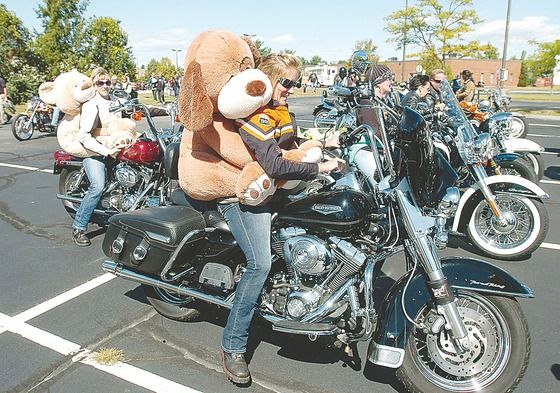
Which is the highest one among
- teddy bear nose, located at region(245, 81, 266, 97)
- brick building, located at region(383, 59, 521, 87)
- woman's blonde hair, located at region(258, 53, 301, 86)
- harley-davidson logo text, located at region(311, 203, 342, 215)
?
woman's blonde hair, located at region(258, 53, 301, 86)

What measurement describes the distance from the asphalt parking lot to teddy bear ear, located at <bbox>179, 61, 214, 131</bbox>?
5.47 ft

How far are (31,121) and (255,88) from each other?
14.1 m

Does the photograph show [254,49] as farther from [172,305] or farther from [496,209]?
[496,209]

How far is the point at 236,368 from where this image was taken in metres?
3.06

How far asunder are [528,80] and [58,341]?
84.8 m

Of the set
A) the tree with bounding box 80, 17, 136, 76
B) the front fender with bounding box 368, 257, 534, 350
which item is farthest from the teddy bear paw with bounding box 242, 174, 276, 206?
the tree with bounding box 80, 17, 136, 76

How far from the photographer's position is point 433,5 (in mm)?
34688

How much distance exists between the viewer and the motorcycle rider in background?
542 centimetres

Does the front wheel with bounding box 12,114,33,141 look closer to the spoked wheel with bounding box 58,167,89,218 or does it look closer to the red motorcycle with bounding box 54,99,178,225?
the spoked wheel with bounding box 58,167,89,218

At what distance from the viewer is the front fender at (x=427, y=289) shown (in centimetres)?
267

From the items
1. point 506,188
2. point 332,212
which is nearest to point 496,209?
point 506,188

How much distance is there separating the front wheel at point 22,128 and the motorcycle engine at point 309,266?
45.0 feet

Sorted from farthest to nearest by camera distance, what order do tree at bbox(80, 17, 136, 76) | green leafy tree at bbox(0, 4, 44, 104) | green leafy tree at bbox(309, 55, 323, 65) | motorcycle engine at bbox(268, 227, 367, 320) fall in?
green leafy tree at bbox(309, 55, 323, 65)
tree at bbox(80, 17, 136, 76)
green leafy tree at bbox(0, 4, 44, 104)
motorcycle engine at bbox(268, 227, 367, 320)

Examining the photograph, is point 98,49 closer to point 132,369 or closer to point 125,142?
point 125,142
